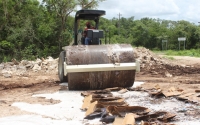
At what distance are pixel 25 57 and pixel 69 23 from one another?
483cm

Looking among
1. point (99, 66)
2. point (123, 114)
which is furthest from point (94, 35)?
point (123, 114)

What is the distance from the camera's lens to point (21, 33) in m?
22.3

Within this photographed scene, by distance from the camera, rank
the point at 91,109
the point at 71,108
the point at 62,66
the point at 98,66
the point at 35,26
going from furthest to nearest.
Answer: the point at 35,26 < the point at 62,66 < the point at 98,66 < the point at 71,108 < the point at 91,109

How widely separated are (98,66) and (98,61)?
0.19 m

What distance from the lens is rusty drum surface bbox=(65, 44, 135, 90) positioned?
812 cm

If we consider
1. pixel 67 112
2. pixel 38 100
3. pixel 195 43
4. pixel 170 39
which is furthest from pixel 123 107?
pixel 170 39

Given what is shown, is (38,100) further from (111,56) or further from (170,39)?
(170,39)

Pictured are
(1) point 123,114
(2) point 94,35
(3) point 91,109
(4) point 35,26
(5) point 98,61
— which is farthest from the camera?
(4) point 35,26

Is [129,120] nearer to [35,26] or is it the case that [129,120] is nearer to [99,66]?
[99,66]

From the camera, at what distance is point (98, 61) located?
816 cm

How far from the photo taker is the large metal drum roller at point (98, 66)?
804 centimetres

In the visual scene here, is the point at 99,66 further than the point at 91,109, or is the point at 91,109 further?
the point at 99,66

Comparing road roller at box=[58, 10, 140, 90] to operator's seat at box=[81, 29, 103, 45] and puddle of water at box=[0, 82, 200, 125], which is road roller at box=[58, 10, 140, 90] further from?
operator's seat at box=[81, 29, 103, 45]

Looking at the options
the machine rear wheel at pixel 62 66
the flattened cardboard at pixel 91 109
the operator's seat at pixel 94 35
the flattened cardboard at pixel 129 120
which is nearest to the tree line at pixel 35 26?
the machine rear wheel at pixel 62 66
